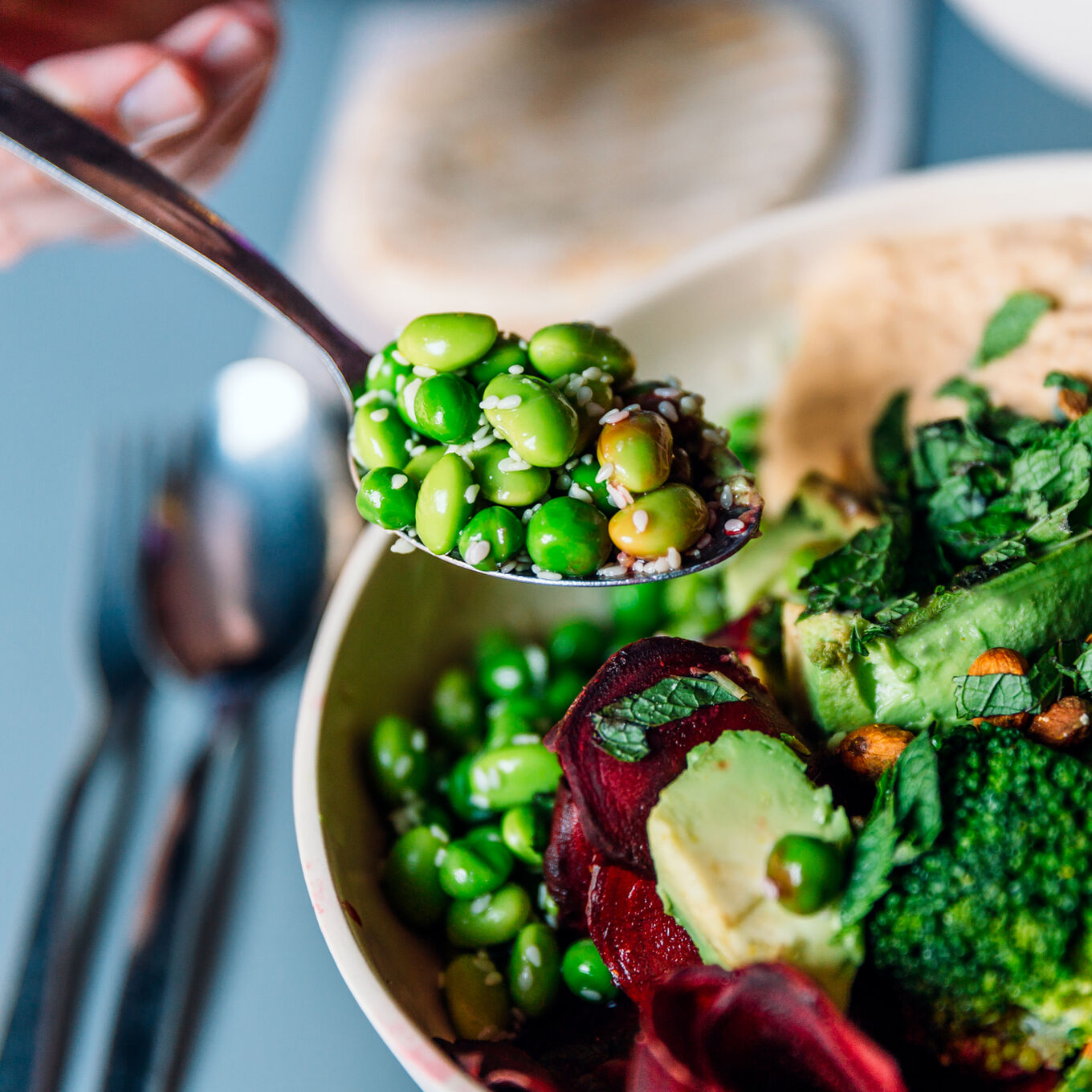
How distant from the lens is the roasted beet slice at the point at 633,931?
1.49 metres

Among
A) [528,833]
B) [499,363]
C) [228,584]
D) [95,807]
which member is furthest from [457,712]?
[95,807]

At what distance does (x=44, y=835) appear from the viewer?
2.56 m

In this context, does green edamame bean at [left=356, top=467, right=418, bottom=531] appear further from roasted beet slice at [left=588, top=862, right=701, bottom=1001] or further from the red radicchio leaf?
the red radicchio leaf

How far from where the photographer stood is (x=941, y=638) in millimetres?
1579

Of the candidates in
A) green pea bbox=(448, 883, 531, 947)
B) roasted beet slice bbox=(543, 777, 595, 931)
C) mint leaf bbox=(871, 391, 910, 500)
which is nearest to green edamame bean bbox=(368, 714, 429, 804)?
green pea bbox=(448, 883, 531, 947)

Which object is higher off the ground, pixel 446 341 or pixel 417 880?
pixel 446 341

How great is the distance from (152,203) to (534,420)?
0.92 meters

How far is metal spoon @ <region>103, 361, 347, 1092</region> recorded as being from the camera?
2375 mm

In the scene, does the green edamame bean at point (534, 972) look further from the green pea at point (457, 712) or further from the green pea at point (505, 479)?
the green pea at point (505, 479)

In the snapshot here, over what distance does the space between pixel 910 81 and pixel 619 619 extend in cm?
237

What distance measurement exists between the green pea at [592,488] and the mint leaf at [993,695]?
606 millimetres

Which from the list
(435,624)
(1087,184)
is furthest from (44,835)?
(1087,184)

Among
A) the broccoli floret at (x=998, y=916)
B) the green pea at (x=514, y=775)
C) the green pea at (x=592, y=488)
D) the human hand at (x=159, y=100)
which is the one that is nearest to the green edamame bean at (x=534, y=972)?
the green pea at (x=514, y=775)

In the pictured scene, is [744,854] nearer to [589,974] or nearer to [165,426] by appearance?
[589,974]
